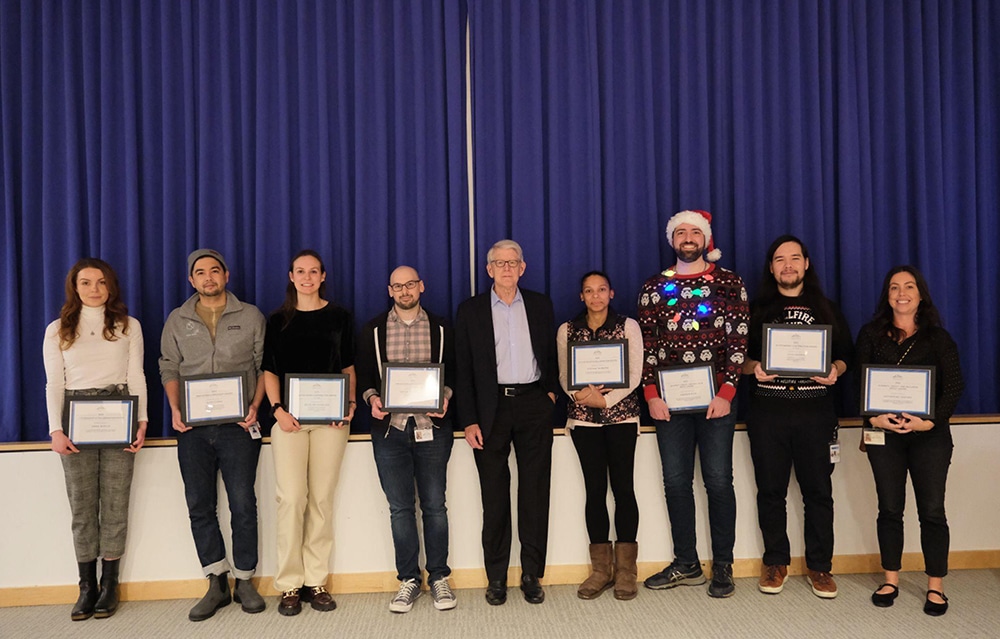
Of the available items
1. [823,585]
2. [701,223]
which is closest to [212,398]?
[701,223]

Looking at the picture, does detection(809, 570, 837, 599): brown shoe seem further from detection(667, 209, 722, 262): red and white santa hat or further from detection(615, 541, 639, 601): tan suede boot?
detection(667, 209, 722, 262): red and white santa hat

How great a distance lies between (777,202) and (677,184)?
582 millimetres

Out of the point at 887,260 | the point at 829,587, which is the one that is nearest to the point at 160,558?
the point at 829,587

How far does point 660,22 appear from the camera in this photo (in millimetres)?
3746

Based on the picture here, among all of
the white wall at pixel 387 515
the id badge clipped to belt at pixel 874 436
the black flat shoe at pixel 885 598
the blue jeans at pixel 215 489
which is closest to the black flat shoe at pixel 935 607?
the black flat shoe at pixel 885 598

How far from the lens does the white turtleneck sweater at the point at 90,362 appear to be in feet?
10.1

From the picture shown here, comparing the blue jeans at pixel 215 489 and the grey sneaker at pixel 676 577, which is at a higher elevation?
the blue jeans at pixel 215 489

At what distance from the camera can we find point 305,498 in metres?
3.14

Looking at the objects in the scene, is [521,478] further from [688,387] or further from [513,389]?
[688,387]

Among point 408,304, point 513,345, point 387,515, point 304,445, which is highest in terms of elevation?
point 408,304

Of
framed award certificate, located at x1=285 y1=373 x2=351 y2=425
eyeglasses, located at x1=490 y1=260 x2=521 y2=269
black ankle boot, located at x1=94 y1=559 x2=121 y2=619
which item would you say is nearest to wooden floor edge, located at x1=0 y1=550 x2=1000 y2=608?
black ankle boot, located at x1=94 y1=559 x2=121 y2=619

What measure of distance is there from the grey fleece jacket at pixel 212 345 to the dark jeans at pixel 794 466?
8.13 feet

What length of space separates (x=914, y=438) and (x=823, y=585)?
82 cm

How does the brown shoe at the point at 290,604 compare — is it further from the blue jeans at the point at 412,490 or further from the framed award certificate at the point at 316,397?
the framed award certificate at the point at 316,397
